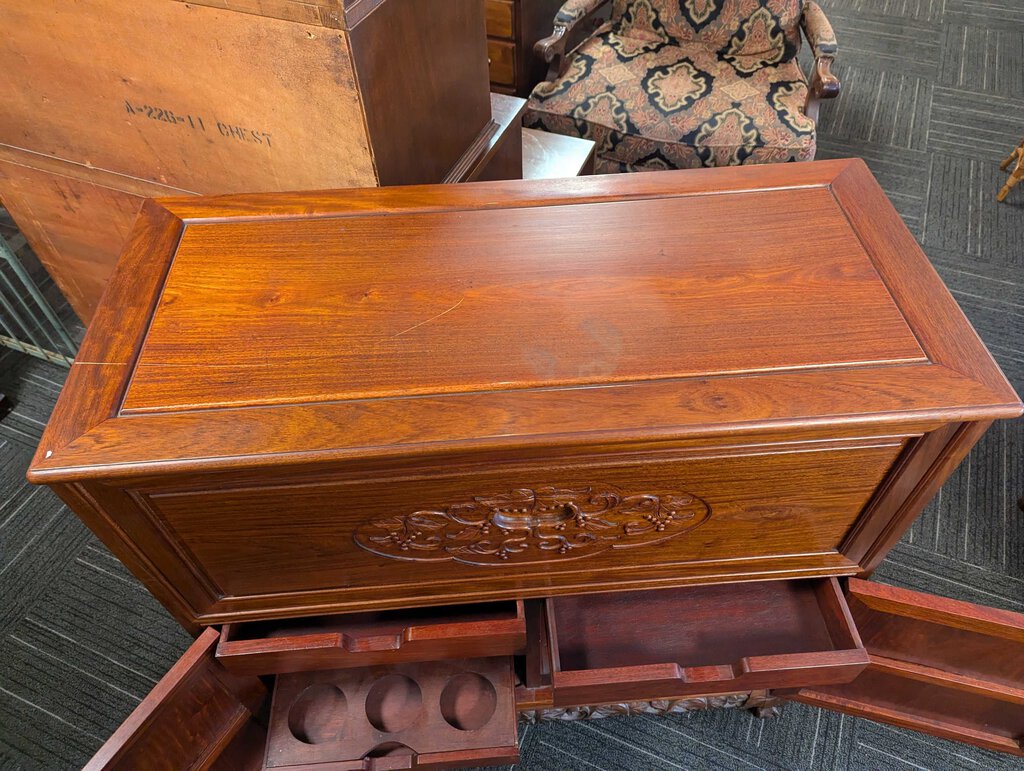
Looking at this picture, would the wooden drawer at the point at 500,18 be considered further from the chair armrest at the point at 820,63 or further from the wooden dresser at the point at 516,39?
the chair armrest at the point at 820,63

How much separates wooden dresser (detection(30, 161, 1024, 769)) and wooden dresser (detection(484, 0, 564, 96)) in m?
1.29

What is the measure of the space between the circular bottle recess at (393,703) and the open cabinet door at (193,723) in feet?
0.46

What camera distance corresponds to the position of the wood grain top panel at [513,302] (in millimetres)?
568

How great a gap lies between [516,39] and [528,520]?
1.60 meters

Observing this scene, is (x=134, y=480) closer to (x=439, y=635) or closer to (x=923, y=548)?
(x=439, y=635)

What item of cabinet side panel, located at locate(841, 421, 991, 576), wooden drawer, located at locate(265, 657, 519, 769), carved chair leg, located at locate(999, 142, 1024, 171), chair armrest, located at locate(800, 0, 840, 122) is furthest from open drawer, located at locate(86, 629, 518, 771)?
carved chair leg, located at locate(999, 142, 1024, 171)

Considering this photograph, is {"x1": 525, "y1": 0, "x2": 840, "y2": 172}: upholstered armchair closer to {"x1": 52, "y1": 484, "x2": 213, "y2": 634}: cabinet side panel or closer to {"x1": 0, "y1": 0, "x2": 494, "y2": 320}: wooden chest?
{"x1": 0, "y1": 0, "x2": 494, "y2": 320}: wooden chest

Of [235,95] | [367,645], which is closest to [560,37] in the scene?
[235,95]

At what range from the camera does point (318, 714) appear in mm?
802

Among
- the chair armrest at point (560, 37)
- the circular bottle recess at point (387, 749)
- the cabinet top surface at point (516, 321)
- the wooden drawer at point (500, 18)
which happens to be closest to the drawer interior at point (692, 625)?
the circular bottle recess at point (387, 749)

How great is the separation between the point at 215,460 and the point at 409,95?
0.46 m

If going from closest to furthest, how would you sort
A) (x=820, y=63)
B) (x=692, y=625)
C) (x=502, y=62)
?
(x=692, y=625) < (x=820, y=63) < (x=502, y=62)

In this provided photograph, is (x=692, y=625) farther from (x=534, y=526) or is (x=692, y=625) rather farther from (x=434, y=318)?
(x=434, y=318)

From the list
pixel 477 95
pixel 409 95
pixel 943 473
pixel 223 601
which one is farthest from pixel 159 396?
pixel 943 473
